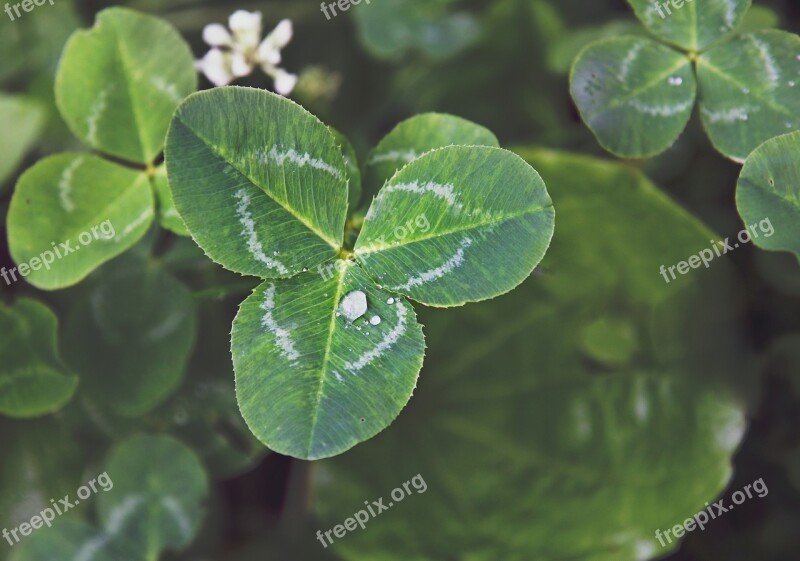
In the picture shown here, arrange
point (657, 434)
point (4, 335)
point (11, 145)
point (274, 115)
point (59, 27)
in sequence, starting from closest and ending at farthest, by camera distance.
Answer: point (274, 115) < point (4, 335) < point (657, 434) < point (11, 145) < point (59, 27)

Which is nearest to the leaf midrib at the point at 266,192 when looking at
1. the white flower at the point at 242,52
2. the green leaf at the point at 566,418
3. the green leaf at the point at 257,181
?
the green leaf at the point at 257,181

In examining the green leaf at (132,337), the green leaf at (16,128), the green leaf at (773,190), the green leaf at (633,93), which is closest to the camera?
the green leaf at (773,190)

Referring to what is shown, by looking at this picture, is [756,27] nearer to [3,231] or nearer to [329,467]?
[329,467]

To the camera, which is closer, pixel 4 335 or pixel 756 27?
pixel 4 335

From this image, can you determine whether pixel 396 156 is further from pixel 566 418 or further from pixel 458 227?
pixel 566 418

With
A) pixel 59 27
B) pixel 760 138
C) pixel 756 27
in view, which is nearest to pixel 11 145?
pixel 59 27

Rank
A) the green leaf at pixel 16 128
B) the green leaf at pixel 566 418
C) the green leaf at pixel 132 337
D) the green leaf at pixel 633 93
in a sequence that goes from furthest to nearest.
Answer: the green leaf at pixel 16 128 → the green leaf at pixel 566 418 → the green leaf at pixel 132 337 → the green leaf at pixel 633 93

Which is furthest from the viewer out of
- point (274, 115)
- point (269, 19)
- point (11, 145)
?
point (269, 19)

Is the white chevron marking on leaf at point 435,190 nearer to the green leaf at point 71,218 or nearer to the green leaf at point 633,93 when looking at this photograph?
the green leaf at point 633,93
